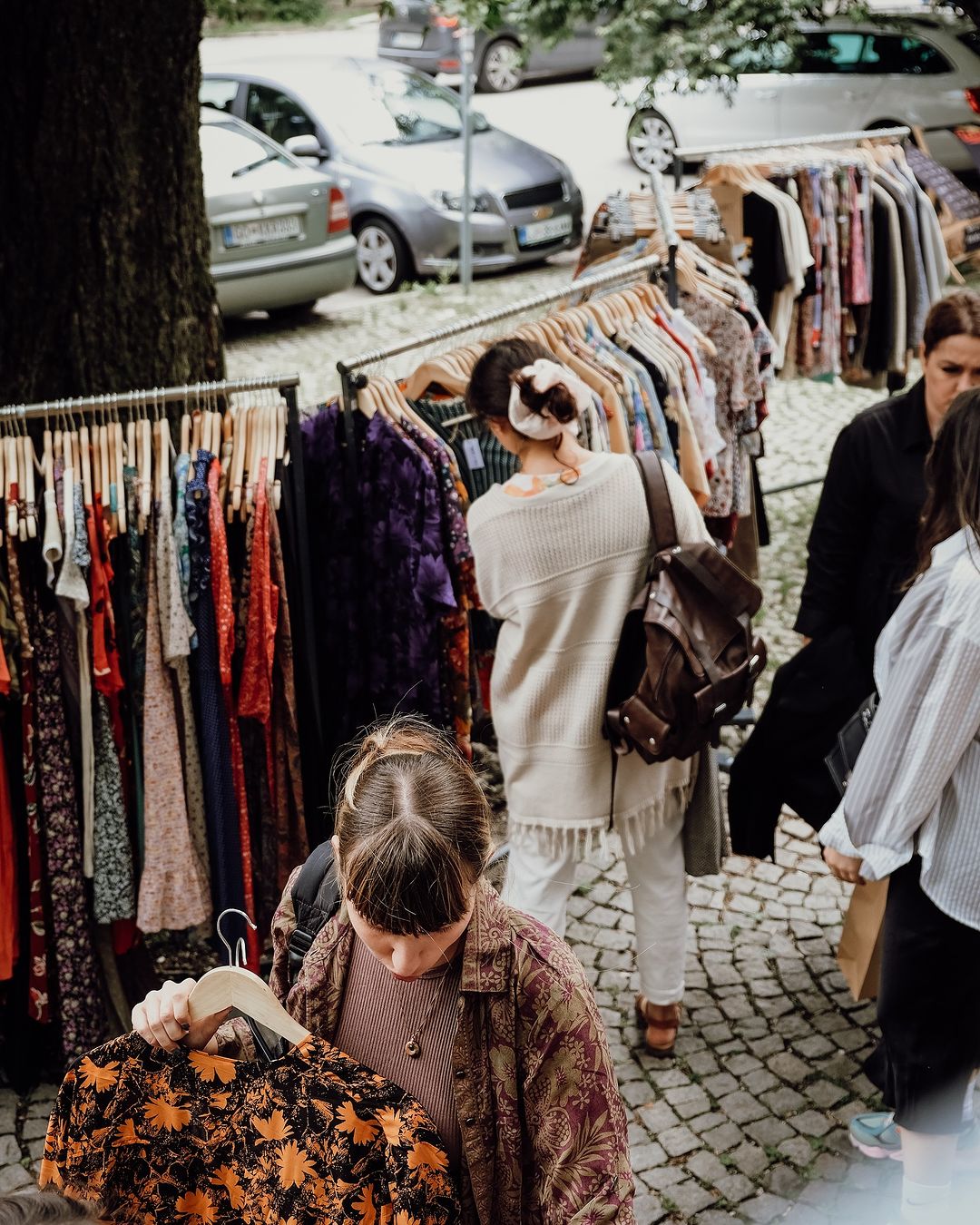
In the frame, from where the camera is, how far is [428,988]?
6.33 feet

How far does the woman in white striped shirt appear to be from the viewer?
101 inches

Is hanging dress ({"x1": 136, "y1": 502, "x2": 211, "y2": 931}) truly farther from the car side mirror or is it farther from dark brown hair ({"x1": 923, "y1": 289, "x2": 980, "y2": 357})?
the car side mirror

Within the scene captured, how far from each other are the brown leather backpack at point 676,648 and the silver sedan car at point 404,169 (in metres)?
8.62

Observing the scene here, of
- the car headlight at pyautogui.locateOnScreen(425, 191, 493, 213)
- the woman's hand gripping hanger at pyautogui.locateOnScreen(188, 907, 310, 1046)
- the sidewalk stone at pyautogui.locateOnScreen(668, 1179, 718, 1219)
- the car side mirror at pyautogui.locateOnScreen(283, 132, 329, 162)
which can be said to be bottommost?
the sidewalk stone at pyautogui.locateOnScreen(668, 1179, 718, 1219)

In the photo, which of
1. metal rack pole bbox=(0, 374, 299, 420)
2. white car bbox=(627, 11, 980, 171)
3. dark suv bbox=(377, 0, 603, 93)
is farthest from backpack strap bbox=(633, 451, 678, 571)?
dark suv bbox=(377, 0, 603, 93)

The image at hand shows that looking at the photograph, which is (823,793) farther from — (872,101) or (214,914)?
(872,101)

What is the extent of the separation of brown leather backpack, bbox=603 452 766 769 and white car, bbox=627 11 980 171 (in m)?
9.47

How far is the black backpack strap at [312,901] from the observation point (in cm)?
206

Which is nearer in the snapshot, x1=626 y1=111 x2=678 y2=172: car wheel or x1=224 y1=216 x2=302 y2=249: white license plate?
x1=224 y1=216 x2=302 y2=249: white license plate

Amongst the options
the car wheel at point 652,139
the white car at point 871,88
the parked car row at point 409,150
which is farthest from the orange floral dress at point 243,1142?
the car wheel at point 652,139

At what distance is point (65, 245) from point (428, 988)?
2768 mm

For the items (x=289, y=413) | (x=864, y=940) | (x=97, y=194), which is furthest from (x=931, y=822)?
(x=97, y=194)

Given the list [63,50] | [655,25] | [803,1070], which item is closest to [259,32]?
[655,25]

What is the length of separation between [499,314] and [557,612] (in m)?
1.21
